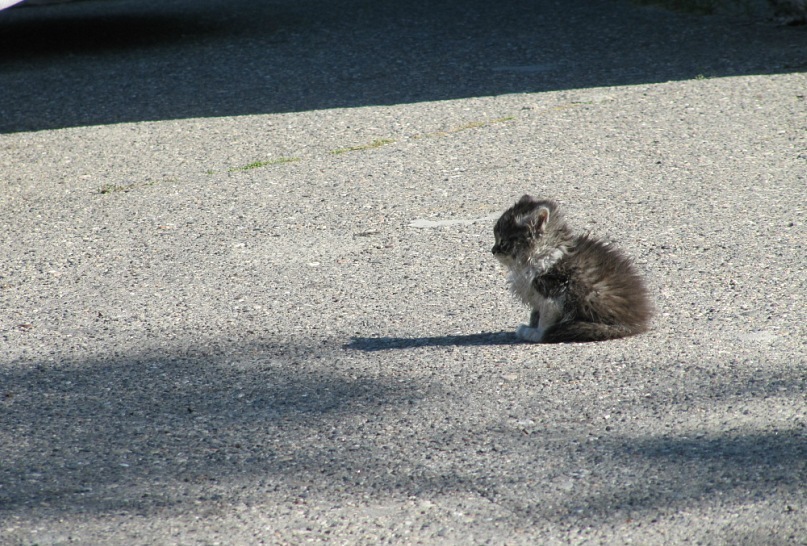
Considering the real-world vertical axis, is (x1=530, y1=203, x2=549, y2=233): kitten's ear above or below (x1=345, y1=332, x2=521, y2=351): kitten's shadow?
above

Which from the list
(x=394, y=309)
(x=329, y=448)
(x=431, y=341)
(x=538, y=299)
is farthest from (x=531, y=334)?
(x=329, y=448)

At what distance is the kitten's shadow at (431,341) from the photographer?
4.43 meters

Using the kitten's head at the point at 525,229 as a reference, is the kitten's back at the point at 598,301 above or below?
below

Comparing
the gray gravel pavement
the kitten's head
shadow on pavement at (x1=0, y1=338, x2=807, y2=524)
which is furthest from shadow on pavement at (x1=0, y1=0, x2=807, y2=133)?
shadow on pavement at (x1=0, y1=338, x2=807, y2=524)

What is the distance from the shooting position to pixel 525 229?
4453 mm

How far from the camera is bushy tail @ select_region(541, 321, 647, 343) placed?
14.2 feet

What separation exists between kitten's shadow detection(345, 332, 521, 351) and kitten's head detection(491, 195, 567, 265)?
33cm

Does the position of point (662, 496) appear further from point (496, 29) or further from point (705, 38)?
point (496, 29)

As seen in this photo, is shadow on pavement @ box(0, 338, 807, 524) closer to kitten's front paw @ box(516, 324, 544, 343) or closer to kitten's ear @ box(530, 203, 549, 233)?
kitten's front paw @ box(516, 324, 544, 343)

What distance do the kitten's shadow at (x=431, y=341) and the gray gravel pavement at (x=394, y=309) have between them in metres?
0.01

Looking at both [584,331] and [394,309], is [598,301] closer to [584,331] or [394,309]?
[584,331]

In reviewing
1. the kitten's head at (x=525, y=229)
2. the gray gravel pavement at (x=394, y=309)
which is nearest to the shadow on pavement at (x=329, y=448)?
the gray gravel pavement at (x=394, y=309)

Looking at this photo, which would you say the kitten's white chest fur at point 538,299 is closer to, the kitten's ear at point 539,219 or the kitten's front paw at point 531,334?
the kitten's front paw at point 531,334

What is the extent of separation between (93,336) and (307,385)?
1.14 m
